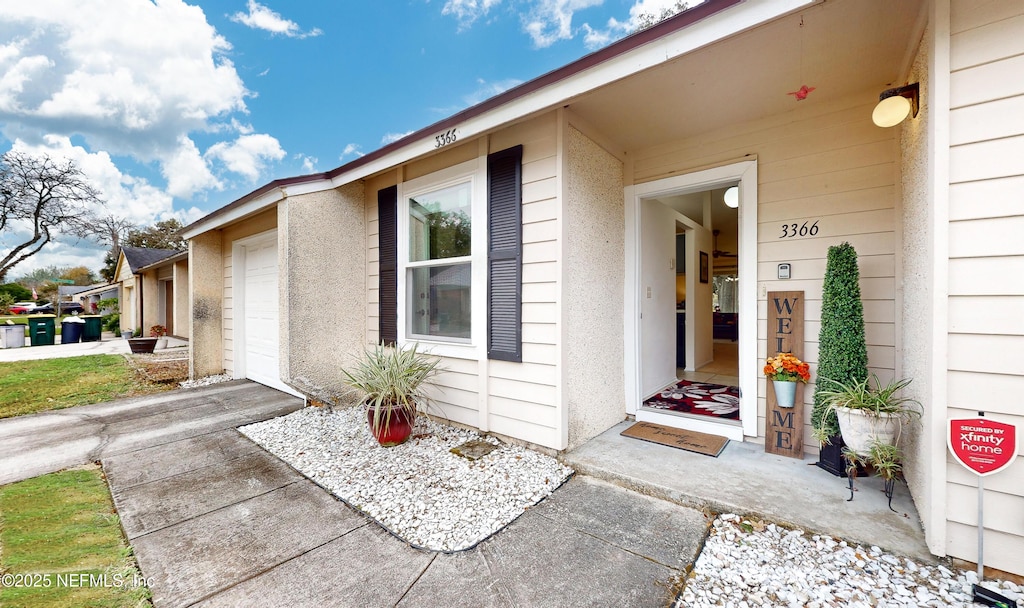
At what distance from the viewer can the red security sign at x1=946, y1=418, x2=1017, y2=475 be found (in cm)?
150

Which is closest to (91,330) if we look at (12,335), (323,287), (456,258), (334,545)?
(12,335)

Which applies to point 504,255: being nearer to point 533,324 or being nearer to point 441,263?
point 533,324

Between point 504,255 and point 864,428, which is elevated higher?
point 504,255

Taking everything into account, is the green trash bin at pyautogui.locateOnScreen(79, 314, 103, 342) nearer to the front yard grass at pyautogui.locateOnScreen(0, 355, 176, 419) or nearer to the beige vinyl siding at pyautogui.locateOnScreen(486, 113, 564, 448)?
the front yard grass at pyautogui.locateOnScreen(0, 355, 176, 419)

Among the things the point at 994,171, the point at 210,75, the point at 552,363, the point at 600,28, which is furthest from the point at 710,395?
the point at 210,75

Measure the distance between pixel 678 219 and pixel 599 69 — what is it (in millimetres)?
3511

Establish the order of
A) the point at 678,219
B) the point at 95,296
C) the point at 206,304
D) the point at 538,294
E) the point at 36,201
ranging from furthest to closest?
the point at 95,296 < the point at 36,201 < the point at 206,304 < the point at 678,219 < the point at 538,294

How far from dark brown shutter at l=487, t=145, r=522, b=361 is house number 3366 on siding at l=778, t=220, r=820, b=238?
84.1 inches

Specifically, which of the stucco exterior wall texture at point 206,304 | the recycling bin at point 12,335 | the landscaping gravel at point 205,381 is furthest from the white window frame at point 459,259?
the recycling bin at point 12,335

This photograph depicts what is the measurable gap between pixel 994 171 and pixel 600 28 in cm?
815

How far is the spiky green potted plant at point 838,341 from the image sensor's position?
242 cm

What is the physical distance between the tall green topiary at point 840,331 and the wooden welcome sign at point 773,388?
23cm

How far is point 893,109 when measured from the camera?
6.64ft

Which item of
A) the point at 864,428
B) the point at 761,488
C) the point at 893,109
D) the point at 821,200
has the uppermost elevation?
the point at 893,109
